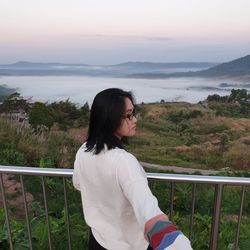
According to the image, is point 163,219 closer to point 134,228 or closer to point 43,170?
point 134,228

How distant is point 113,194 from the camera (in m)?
0.95

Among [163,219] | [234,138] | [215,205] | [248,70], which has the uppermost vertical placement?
[163,219]

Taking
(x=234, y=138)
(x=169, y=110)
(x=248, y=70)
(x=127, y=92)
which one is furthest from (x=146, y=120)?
(x=127, y=92)

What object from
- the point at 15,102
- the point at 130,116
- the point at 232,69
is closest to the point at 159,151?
the point at 15,102

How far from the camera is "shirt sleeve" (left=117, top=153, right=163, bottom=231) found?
0.76 metres

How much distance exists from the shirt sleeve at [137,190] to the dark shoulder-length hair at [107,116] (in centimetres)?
10

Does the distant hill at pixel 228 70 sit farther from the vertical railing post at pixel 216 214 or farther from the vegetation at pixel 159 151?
the vertical railing post at pixel 216 214

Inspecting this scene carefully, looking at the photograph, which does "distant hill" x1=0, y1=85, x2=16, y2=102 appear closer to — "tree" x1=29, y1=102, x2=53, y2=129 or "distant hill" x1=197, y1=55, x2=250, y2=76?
"tree" x1=29, y1=102, x2=53, y2=129

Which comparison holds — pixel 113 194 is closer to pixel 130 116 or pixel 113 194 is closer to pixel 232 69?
pixel 130 116

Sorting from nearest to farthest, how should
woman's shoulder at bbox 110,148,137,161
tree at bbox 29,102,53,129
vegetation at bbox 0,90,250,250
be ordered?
woman's shoulder at bbox 110,148,137,161, vegetation at bbox 0,90,250,250, tree at bbox 29,102,53,129

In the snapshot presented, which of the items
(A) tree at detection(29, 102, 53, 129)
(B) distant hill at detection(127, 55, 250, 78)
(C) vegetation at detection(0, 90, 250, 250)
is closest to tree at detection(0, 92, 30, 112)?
(C) vegetation at detection(0, 90, 250, 250)

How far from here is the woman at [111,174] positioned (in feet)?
2.93

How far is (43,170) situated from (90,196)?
0.41 meters

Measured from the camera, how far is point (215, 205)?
1.46 meters
